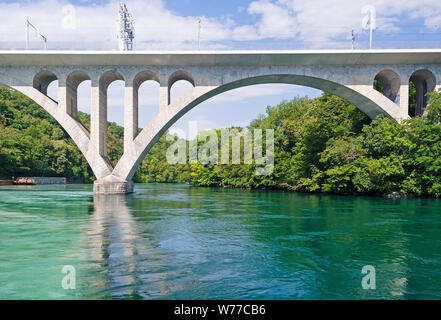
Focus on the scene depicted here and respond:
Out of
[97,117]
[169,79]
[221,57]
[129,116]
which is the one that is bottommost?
[97,117]

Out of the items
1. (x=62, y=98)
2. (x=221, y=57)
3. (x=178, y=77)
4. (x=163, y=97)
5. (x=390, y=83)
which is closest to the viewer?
(x=221, y=57)

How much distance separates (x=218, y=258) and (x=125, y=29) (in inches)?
928

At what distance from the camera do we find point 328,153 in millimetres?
30547

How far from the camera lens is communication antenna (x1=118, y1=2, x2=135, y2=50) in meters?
25.3

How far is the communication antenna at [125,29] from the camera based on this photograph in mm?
25312

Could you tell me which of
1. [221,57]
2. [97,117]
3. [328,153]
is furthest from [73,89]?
[328,153]

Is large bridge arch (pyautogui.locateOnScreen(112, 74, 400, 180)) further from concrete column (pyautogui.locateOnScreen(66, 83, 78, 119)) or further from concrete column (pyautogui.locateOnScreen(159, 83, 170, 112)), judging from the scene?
concrete column (pyautogui.locateOnScreen(66, 83, 78, 119))

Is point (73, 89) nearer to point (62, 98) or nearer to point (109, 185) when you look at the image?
point (62, 98)

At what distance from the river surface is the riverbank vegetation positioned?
13761mm

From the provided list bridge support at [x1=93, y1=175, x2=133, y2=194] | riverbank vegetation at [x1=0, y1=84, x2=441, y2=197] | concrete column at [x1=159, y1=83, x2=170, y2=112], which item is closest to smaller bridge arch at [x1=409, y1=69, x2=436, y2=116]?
riverbank vegetation at [x1=0, y1=84, x2=441, y2=197]

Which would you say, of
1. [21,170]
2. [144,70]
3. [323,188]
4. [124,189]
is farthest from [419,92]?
[21,170]

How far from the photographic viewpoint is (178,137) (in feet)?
286
